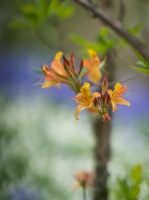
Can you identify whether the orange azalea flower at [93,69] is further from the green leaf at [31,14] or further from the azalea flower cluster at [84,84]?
the green leaf at [31,14]

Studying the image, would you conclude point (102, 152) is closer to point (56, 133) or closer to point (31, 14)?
point (31, 14)

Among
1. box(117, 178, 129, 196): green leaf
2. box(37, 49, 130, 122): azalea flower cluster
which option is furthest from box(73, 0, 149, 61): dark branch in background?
box(117, 178, 129, 196): green leaf

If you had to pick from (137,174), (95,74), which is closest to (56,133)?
(137,174)

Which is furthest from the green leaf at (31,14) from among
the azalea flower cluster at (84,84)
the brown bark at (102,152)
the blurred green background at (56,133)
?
the azalea flower cluster at (84,84)

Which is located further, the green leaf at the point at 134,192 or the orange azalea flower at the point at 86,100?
the green leaf at the point at 134,192

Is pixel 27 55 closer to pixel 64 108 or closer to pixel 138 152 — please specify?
pixel 64 108

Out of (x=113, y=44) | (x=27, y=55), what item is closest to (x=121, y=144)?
(x=113, y=44)
